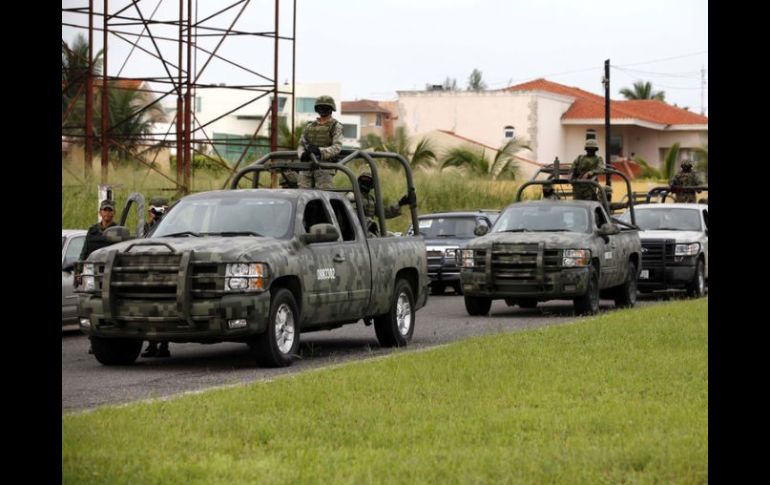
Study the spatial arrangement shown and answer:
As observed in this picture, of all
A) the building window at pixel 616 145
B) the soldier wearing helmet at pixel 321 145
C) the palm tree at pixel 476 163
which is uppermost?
the building window at pixel 616 145

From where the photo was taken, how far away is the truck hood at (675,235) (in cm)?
2723

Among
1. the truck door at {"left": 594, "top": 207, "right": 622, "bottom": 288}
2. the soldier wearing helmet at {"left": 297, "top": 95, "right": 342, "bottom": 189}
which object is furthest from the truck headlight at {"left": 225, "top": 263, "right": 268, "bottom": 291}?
the truck door at {"left": 594, "top": 207, "right": 622, "bottom": 288}

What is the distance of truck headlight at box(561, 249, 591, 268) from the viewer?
72.4ft

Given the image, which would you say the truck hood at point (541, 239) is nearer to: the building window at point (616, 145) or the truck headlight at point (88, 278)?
the truck headlight at point (88, 278)

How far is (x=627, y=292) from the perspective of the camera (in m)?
24.6

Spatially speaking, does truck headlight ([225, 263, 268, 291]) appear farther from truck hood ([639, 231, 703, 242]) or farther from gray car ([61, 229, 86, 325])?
truck hood ([639, 231, 703, 242])

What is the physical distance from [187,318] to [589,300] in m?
9.35

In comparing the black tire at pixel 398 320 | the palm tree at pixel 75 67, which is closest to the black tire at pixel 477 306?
the black tire at pixel 398 320

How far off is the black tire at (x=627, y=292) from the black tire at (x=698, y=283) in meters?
2.52

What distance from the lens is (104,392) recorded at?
1300 centimetres

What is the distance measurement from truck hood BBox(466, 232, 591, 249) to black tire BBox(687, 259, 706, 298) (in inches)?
203

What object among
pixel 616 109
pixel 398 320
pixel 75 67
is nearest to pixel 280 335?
pixel 398 320

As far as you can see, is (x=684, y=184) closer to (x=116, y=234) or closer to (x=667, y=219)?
(x=667, y=219)
